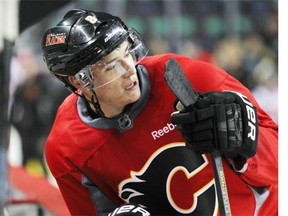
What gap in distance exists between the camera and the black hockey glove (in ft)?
4.50

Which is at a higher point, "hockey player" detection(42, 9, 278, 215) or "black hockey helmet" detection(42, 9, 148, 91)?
"black hockey helmet" detection(42, 9, 148, 91)

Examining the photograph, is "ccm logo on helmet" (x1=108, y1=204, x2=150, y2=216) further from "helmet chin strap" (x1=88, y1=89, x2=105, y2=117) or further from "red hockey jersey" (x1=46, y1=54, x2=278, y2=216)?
"helmet chin strap" (x1=88, y1=89, x2=105, y2=117)

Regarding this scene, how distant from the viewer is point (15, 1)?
210 cm

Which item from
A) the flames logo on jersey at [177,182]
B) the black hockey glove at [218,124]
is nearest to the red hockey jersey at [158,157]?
the flames logo on jersey at [177,182]

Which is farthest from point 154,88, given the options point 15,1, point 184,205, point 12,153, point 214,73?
point 12,153

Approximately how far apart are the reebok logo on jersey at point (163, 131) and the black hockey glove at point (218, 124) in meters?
0.24

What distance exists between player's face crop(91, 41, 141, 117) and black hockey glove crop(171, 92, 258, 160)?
0.69 feet

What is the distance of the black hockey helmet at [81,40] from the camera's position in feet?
5.12

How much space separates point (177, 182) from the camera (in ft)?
5.59

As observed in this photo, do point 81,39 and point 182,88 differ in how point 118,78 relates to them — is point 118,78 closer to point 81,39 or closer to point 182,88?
point 81,39

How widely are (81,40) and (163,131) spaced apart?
312 mm

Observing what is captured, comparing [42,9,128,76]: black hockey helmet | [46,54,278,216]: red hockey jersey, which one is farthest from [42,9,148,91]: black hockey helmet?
[46,54,278,216]: red hockey jersey

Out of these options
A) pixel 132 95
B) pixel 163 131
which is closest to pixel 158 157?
pixel 163 131
